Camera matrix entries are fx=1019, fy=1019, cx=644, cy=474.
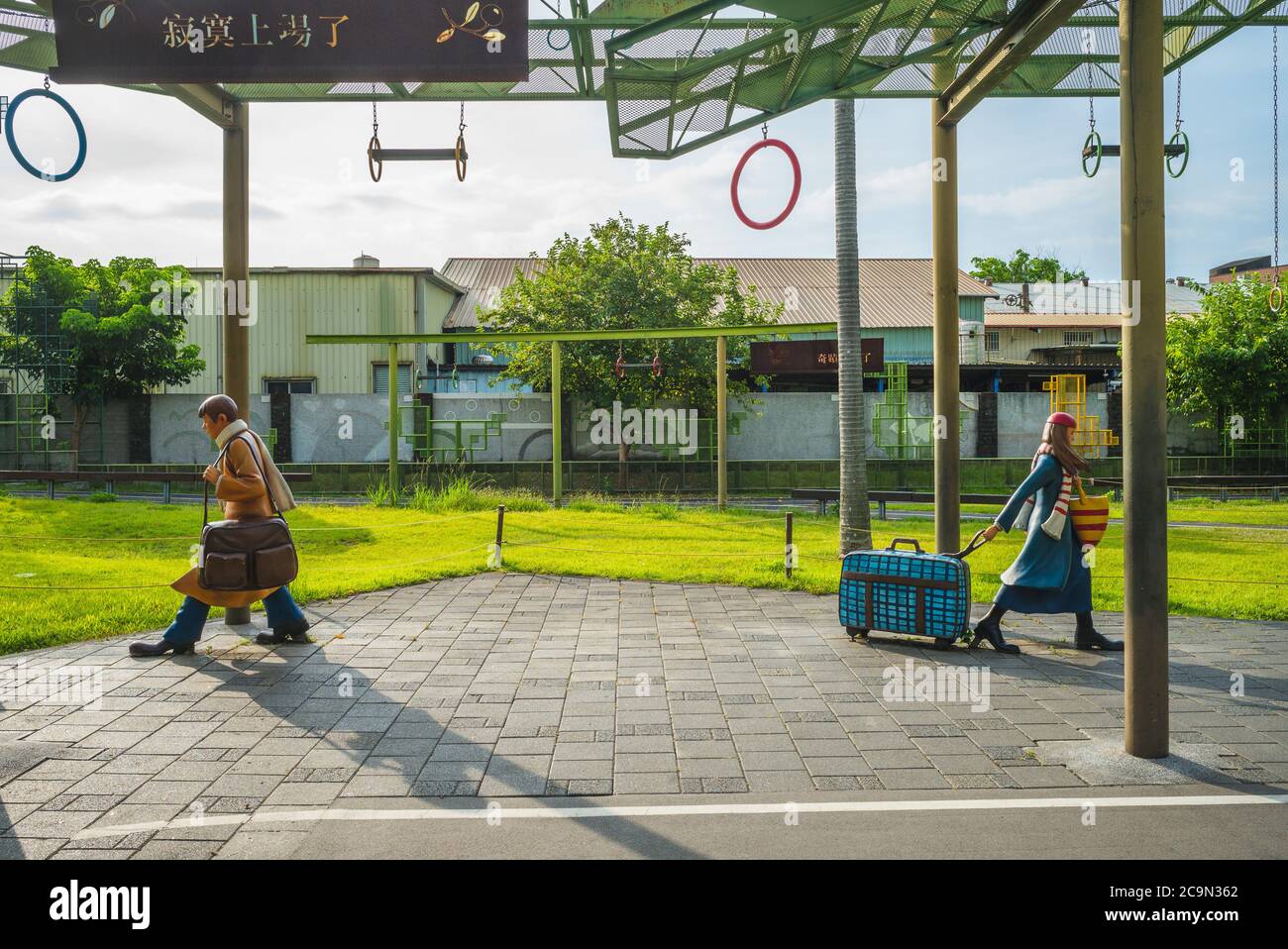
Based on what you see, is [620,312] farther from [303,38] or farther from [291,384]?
[303,38]

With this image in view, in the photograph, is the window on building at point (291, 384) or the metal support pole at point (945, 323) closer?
the metal support pole at point (945, 323)

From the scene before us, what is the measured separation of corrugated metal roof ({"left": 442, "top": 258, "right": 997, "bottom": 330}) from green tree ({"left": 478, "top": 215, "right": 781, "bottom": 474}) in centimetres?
1403

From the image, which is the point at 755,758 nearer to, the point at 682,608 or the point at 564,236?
the point at 682,608

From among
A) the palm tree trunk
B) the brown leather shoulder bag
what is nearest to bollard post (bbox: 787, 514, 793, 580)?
the palm tree trunk

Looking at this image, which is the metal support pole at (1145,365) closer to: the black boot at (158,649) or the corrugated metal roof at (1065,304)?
the black boot at (158,649)

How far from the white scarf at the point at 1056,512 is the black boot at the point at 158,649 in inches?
251

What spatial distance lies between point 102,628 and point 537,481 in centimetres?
1812

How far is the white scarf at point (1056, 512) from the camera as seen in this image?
7.65 m

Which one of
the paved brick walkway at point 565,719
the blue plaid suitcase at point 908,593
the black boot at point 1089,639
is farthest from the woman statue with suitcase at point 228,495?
the black boot at point 1089,639

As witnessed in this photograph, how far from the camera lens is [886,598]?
8.04m

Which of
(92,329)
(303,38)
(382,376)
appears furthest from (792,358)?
(303,38)

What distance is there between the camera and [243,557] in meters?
7.20

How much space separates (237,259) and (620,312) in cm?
2025

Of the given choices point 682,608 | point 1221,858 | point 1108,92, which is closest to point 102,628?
point 682,608
